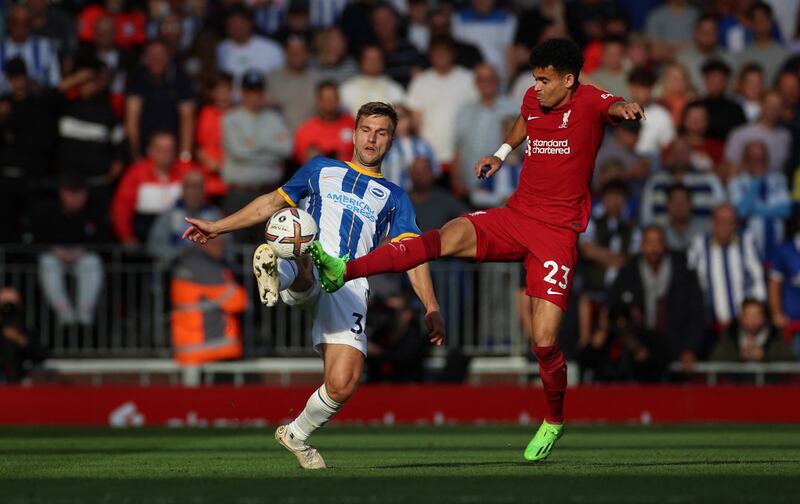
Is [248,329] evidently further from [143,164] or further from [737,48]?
[737,48]

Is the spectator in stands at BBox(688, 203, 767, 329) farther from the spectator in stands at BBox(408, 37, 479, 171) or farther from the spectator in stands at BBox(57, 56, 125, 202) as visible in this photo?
the spectator in stands at BBox(57, 56, 125, 202)

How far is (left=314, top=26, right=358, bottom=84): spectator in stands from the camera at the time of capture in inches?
758

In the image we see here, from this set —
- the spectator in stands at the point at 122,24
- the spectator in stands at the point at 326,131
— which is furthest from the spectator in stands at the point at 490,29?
the spectator in stands at the point at 122,24

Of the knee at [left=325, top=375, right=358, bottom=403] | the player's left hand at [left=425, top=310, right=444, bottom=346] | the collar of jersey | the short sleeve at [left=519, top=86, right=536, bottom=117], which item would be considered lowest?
the knee at [left=325, top=375, right=358, bottom=403]

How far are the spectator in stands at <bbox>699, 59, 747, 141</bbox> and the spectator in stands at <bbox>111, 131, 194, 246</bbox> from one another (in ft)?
20.4

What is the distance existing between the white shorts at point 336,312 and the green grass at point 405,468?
79cm

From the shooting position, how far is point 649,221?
18094 mm

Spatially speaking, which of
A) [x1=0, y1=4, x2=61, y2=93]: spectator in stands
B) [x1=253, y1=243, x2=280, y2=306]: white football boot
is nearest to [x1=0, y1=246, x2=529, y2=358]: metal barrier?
[x1=0, y1=4, x2=61, y2=93]: spectator in stands

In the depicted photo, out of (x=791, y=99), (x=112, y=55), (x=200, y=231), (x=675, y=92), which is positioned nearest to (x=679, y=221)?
(x=675, y=92)

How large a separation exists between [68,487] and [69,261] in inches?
357

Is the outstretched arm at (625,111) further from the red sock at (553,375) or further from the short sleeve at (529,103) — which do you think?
the red sock at (553,375)

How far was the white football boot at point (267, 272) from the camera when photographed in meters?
9.18

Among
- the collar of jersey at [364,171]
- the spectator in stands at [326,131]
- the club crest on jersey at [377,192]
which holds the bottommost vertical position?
the club crest on jersey at [377,192]

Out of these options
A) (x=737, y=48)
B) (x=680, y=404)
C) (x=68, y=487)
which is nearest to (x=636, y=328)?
(x=680, y=404)
